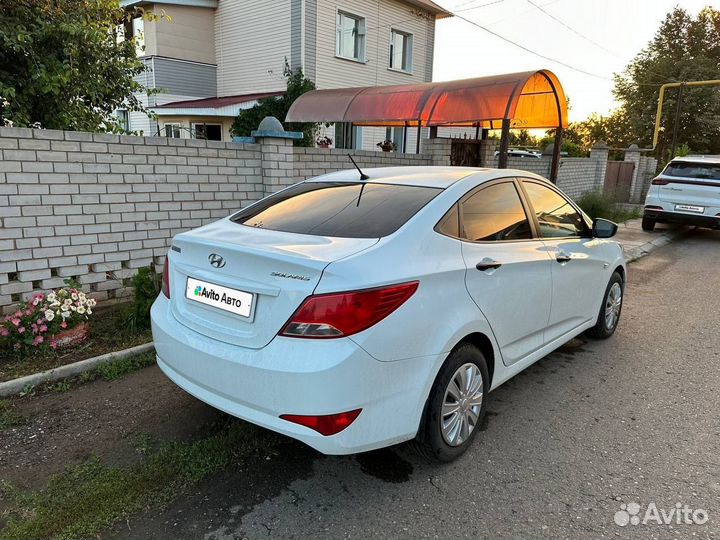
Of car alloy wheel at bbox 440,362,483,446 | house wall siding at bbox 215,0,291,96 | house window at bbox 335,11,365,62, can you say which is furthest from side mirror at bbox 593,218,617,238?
house window at bbox 335,11,365,62

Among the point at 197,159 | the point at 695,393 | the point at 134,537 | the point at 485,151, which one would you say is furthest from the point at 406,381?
the point at 485,151

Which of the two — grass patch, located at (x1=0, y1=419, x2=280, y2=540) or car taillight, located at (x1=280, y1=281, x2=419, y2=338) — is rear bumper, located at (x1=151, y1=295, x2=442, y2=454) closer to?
car taillight, located at (x1=280, y1=281, x2=419, y2=338)

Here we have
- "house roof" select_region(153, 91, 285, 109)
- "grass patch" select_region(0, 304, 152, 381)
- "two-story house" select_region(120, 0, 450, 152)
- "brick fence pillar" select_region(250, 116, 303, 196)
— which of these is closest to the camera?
"grass patch" select_region(0, 304, 152, 381)

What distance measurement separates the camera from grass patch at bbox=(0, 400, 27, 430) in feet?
10.4

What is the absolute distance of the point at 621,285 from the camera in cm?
508

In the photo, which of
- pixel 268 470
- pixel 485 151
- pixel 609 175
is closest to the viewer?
pixel 268 470

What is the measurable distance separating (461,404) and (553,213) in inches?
75.3

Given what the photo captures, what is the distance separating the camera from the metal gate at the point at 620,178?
1797 centimetres

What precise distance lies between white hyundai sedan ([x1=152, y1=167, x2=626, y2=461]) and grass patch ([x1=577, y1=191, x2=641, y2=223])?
10482 millimetres

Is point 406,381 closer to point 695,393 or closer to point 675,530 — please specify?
point 675,530

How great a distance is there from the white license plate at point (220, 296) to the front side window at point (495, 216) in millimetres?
1292

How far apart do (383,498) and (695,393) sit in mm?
2690

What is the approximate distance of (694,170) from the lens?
10922 mm

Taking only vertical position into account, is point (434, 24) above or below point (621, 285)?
above
